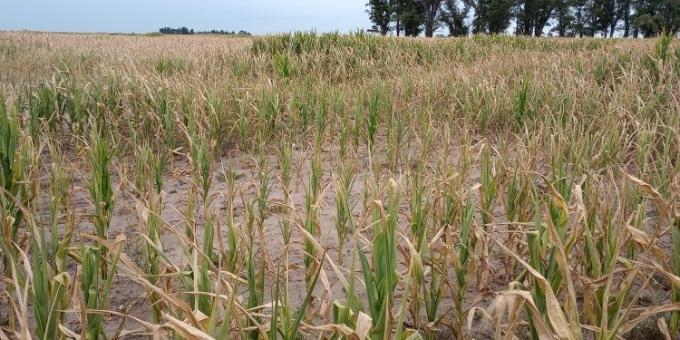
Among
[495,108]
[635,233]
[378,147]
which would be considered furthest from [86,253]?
[495,108]

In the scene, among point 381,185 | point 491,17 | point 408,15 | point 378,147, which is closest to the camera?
point 381,185

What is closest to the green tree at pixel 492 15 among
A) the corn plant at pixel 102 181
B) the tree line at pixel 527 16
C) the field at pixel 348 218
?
the tree line at pixel 527 16

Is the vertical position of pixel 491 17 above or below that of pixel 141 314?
above

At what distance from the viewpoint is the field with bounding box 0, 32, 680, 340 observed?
1.14 m

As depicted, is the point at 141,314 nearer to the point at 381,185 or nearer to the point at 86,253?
the point at 86,253

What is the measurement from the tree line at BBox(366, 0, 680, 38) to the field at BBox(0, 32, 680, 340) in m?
36.5

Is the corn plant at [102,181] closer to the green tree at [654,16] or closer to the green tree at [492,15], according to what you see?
the green tree at [492,15]

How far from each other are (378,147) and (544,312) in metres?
2.36

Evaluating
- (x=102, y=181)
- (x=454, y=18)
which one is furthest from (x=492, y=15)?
(x=102, y=181)

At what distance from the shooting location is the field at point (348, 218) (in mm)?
1145

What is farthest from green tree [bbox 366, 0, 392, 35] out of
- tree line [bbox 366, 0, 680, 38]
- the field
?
the field

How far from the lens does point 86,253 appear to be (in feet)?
3.92

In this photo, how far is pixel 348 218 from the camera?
Answer: 5.25 feet

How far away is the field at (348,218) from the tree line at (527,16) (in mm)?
36545
